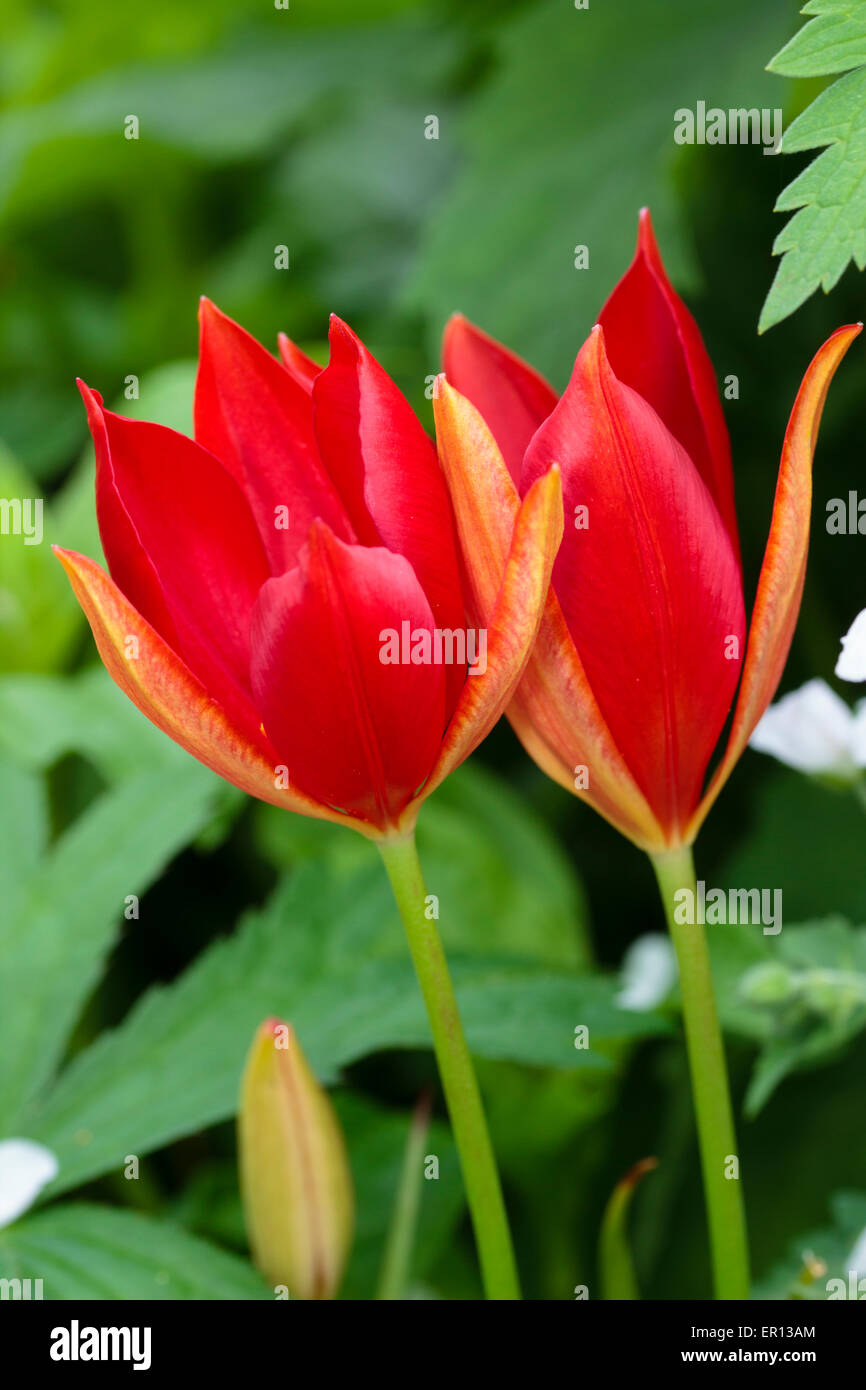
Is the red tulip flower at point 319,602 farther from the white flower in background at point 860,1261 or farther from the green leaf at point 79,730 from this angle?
the green leaf at point 79,730

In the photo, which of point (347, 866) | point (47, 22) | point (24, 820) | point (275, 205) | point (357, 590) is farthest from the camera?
point (47, 22)

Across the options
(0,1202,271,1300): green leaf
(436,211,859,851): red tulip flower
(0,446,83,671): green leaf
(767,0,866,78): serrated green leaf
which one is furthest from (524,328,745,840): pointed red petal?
(0,446,83,671): green leaf

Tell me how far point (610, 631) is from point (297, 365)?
0.12 meters

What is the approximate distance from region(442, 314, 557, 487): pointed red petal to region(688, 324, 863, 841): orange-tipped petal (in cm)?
8

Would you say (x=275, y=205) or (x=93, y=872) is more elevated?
(x=275, y=205)

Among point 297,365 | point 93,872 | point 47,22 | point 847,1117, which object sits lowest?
point 847,1117

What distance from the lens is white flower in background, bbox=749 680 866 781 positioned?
44 cm

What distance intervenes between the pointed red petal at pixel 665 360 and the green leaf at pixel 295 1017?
0.21 metres

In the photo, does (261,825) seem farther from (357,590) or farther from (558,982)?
(357,590)

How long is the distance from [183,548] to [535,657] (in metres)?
0.10

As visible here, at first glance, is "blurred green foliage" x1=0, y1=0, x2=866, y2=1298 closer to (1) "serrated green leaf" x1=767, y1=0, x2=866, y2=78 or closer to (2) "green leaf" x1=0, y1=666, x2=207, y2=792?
(2) "green leaf" x1=0, y1=666, x2=207, y2=792

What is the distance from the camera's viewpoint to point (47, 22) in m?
1.48

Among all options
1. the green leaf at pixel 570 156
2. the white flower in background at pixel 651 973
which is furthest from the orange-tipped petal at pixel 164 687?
the green leaf at pixel 570 156

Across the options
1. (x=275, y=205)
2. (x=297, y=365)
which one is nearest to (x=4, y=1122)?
(x=297, y=365)
